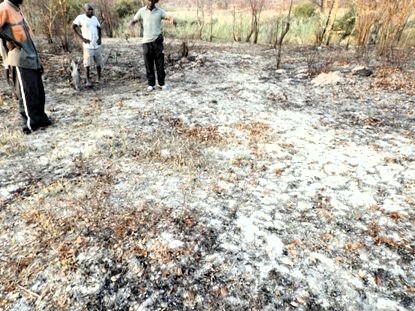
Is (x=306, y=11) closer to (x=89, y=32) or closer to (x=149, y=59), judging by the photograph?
(x=149, y=59)

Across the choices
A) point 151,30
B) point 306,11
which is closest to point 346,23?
point 306,11

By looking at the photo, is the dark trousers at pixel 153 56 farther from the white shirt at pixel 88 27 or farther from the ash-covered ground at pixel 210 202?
the white shirt at pixel 88 27

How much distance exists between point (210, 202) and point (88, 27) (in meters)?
4.17

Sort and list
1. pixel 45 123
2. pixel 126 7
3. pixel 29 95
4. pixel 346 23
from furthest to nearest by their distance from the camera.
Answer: pixel 126 7, pixel 346 23, pixel 45 123, pixel 29 95

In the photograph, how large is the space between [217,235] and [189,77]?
15.6 ft

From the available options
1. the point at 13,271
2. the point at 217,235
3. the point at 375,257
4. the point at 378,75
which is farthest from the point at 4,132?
the point at 378,75

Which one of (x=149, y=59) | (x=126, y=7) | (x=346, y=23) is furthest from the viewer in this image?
(x=126, y=7)

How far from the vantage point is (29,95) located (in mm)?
4316

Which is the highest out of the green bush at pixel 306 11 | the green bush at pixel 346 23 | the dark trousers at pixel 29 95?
the green bush at pixel 306 11

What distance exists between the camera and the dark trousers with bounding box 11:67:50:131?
4.22 meters

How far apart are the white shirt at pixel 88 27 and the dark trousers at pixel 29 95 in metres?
1.68

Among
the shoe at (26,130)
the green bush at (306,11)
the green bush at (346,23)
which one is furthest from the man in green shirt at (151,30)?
the green bush at (306,11)

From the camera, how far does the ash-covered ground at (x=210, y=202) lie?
225 centimetres

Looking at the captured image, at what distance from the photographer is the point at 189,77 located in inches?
271
